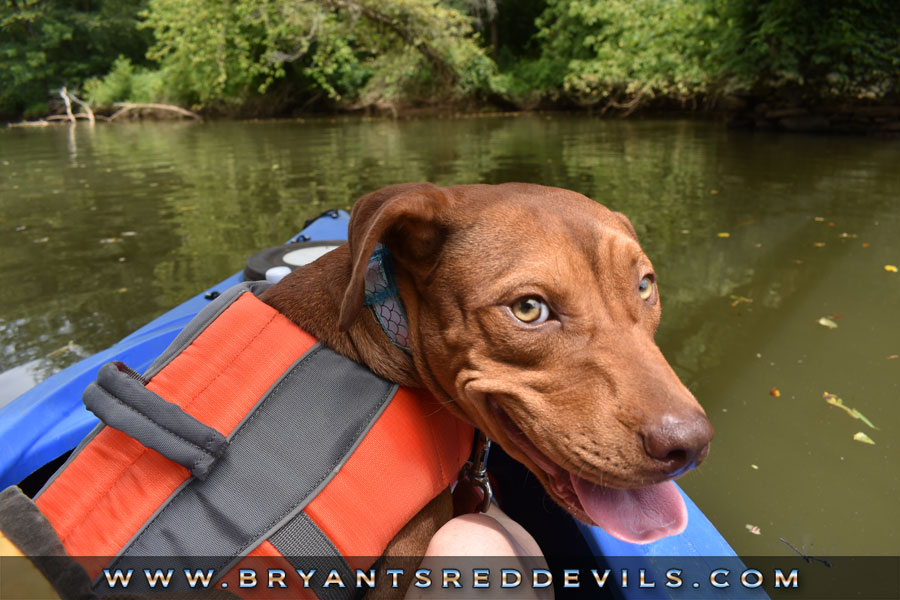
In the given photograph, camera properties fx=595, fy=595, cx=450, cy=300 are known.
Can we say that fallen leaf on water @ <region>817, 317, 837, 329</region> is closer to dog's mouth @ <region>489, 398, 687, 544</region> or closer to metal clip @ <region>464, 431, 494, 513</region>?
dog's mouth @ <region>489, 398, 687, 544</region>

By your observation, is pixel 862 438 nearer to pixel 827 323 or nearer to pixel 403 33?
pixel 827 323

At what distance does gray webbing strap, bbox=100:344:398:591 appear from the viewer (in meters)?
1.42

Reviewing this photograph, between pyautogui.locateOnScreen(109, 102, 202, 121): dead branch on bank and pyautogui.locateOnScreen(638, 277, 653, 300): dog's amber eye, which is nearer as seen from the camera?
pyautogui.locateOnScreen(638, 277, 653, 300): dog's amber eye

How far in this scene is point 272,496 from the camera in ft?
4.86

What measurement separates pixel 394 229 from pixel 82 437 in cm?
167

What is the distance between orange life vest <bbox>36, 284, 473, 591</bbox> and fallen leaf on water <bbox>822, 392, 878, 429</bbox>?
3185 mm

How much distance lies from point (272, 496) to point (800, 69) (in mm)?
19210

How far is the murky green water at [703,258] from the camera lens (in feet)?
10.9

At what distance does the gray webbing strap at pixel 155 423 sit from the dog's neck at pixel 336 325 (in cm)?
43

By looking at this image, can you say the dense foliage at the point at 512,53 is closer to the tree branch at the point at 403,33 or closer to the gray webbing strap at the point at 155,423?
the tree branch at the point at 403,33

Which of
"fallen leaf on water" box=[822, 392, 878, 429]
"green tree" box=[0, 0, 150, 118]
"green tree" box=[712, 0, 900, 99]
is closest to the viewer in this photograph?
"fallen leaf on water" box=[822, 392, 878, 429]

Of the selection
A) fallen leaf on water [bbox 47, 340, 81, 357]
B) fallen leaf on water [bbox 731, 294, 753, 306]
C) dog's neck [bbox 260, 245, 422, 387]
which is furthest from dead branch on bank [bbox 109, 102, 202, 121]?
dog's neck [bbox 260, 245, 422, 387]

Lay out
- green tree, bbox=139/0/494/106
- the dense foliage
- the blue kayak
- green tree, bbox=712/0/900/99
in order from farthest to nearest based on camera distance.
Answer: green tree, bbox=139/0/494/106, the dense foliage, green tree, bbox=712/0/900/99, the blue kayak

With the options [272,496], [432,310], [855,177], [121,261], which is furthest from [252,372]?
[855,177]
